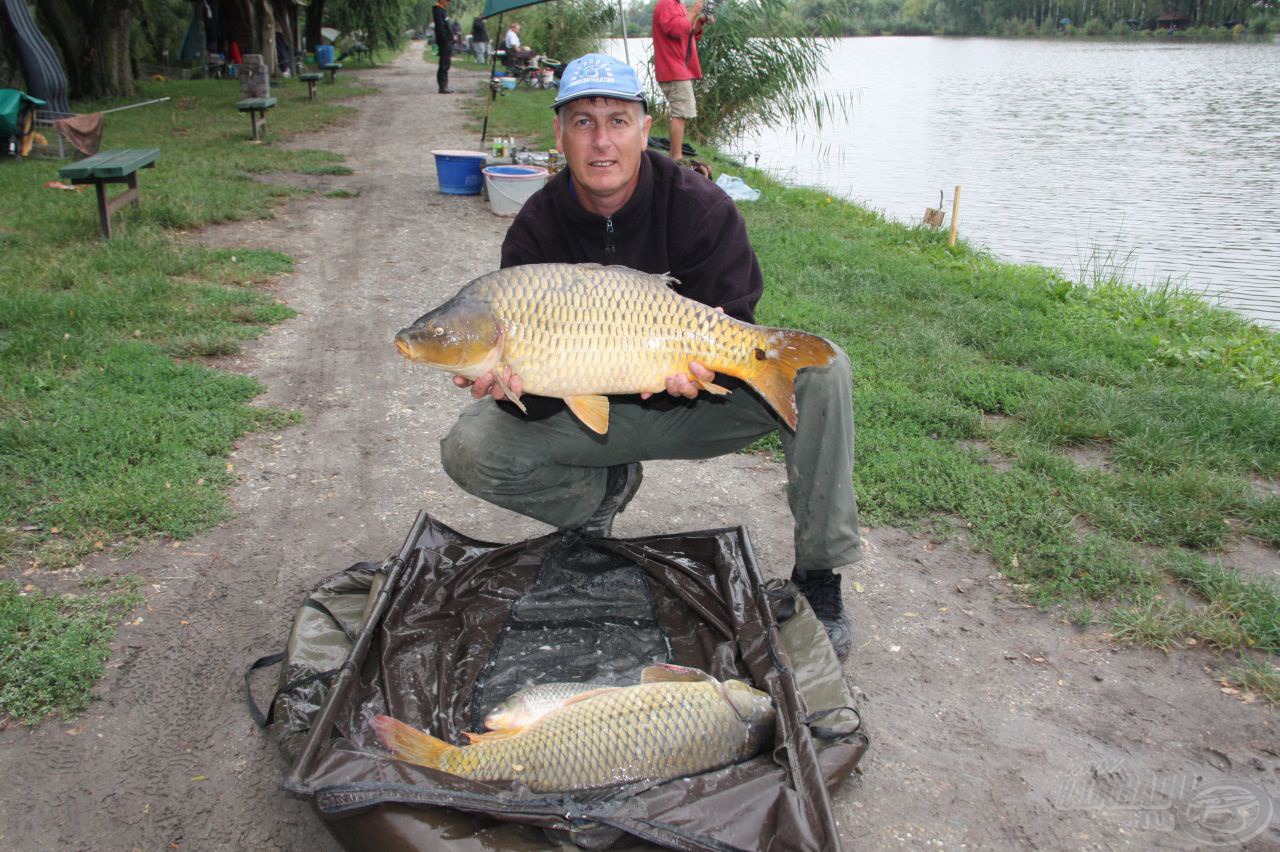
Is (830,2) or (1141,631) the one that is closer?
(1141,631)

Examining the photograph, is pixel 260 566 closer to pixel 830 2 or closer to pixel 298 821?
Result: pixel 298 821

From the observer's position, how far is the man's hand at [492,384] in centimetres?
201

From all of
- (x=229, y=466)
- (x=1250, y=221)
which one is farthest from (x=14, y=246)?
(x=1250, y=221)

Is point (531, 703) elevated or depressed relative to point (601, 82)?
depressed

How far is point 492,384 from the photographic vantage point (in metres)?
2.07

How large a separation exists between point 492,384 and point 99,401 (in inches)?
82.7

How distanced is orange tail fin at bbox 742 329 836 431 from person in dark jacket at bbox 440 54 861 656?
0.21 metres

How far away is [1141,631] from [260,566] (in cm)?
236

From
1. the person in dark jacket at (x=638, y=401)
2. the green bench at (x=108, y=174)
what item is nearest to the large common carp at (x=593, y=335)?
the person in dark jacket at (x=638, y=401)

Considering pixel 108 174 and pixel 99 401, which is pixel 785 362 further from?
pixel 108 174

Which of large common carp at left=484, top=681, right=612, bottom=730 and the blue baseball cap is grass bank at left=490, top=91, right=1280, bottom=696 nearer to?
large common carp at left=484, top=681, right=612, bottom=730

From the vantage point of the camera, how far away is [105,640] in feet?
7.20

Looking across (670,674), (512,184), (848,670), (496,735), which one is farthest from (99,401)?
(512,184)

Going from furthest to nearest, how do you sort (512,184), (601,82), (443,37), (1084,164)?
1. (443,37)
2. (1084,164)
3. (512,184)
4. (601,82)
